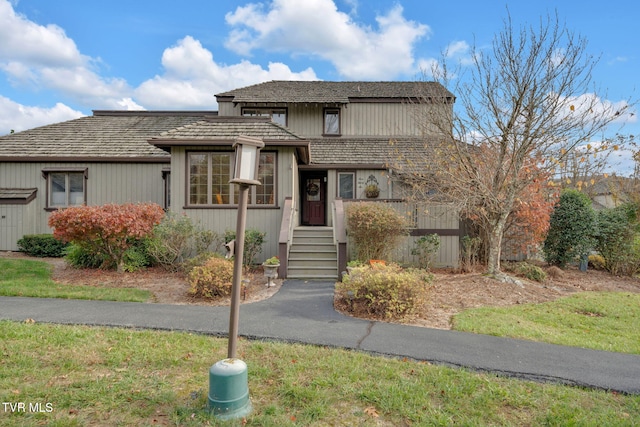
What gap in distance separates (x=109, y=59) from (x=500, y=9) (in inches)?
437

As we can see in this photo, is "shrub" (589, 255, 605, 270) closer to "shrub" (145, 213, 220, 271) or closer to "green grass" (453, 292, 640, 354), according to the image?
"green grass" (453, 292, 640, 354)

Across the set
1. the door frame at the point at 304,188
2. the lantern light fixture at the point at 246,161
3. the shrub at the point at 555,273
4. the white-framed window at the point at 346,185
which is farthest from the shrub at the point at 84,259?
the shrub at the point at 555,273

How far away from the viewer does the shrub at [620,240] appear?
1097cm

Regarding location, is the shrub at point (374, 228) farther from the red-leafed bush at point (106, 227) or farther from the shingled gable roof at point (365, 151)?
the red-leafed bush at point (106, 227)

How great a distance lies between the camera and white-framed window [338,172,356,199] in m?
14.1

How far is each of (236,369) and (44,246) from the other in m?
12.4

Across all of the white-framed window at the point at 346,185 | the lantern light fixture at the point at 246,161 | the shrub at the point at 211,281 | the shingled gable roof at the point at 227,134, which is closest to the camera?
the lantern light fixture at the point at 246,161

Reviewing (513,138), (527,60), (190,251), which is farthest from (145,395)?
(527,60)

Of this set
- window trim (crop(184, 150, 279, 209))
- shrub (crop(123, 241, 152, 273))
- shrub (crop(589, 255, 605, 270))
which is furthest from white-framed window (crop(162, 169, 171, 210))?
shrub (crop(589, 255, 605, 270))

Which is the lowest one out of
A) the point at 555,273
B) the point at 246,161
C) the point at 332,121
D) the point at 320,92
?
the point at 555,273

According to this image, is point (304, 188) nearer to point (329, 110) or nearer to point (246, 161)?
point (329, 110)

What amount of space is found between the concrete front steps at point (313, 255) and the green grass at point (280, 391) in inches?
193

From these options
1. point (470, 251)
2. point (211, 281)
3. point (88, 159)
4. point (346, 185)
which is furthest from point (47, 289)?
point (470, 251)

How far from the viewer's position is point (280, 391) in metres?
3.46
